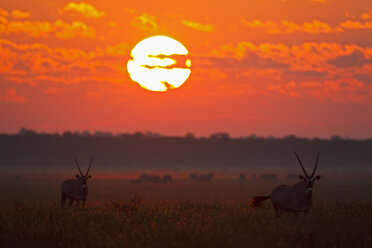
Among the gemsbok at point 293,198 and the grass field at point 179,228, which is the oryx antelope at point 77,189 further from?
the gemsbok at point 293,198

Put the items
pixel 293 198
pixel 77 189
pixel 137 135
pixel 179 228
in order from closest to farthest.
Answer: pixel 179 228, pixel 293 198, pixel 77 189, pixel 137 135

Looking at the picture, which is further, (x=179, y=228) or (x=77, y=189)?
(x=77, y=189)

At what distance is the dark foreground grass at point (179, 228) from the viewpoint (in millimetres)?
14008

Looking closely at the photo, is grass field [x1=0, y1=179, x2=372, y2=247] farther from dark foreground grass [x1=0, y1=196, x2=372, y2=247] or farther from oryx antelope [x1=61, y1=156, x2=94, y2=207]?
oryx antelope [x1=61, y1=156, x2=94, y2=207]

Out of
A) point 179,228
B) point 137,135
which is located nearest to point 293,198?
point 179,228

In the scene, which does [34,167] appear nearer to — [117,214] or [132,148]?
[132,148]

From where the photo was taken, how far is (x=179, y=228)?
15109 mm

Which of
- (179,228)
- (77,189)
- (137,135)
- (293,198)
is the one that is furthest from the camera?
(137,135)

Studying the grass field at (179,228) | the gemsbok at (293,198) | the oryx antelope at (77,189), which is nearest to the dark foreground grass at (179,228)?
the grass field at (179,228)

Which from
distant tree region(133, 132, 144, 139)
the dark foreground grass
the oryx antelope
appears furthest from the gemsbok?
distant tree region(133, 132, 144, 139)

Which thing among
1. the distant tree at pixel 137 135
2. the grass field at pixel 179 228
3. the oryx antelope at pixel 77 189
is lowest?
the grass field at pixel 179 228

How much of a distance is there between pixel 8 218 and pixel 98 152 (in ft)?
437

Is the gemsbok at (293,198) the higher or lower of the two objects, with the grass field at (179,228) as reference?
higher

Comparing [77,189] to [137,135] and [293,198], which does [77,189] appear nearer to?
[293,198]
